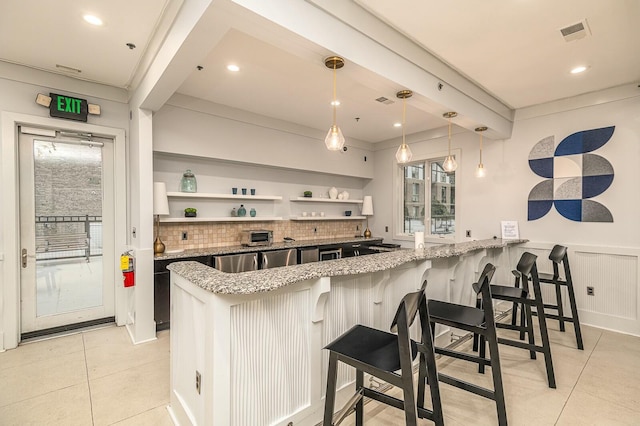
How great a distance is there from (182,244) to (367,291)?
Result: 299cm

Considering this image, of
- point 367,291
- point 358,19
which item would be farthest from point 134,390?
point 358,19

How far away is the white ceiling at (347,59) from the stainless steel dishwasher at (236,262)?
2.08 metres

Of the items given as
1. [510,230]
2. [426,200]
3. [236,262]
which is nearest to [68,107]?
[236,262]

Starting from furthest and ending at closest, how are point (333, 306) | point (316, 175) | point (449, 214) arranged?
point (316, 175), point (449, 214), point (333, 306)

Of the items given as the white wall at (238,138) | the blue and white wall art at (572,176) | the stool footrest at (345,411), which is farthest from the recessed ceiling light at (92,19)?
the blue and white wall art at (572,176)

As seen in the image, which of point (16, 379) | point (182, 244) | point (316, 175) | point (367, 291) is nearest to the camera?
point (367, 291)

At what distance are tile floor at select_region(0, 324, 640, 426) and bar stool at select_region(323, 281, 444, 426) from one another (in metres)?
0.56

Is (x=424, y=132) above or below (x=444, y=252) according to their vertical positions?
above

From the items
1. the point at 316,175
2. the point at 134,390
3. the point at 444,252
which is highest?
the point at 316,175

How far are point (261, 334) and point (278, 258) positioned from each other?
8.83ft

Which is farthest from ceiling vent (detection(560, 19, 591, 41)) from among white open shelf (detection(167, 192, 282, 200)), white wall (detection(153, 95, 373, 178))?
white open shelf (detection(167, 192, 282, 200))

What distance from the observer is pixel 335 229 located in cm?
610

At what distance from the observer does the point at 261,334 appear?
1.69 meters

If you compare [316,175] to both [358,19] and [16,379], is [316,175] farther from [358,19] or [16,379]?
[16,379]
